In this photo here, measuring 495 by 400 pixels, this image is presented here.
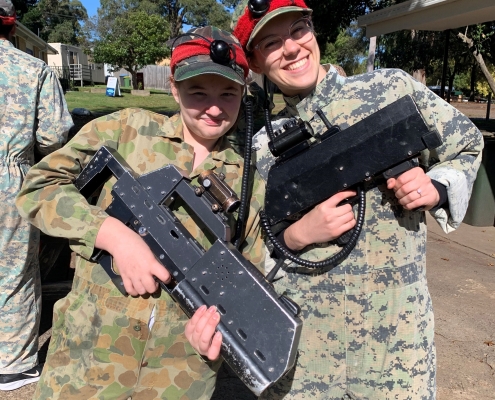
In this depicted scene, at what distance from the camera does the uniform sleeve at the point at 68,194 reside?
1.66 metres

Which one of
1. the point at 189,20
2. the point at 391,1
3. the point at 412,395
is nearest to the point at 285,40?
the point at 412,395

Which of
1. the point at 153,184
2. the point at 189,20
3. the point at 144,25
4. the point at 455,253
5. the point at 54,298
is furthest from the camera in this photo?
the point at 189,20

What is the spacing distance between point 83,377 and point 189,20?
71.0 metres

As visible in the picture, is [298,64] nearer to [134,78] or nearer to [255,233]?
Answer: [255,233]

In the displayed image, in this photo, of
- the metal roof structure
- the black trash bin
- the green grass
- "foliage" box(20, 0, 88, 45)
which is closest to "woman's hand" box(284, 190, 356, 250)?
the black trash bin

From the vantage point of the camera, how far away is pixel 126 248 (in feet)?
5.29

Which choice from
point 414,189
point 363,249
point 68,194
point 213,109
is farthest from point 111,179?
point 414,189

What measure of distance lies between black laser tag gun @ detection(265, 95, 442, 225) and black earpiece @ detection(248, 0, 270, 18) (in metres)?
0.43

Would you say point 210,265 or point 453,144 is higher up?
point 453,144

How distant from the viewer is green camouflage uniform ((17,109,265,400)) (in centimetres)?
170

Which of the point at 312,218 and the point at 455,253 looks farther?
the point at 455,253

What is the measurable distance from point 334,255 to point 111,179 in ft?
2.92

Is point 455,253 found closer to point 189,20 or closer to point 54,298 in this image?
point 54,298

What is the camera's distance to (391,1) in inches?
544
